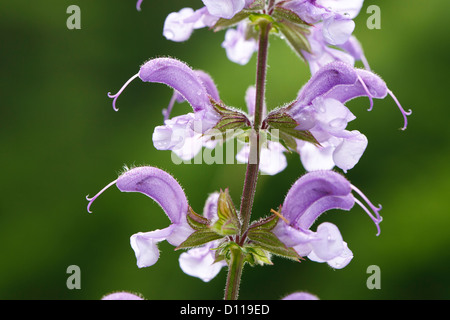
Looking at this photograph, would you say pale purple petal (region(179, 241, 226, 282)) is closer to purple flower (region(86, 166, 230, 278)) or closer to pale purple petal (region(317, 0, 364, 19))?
purple flower (region(86, 166, 230, 278))

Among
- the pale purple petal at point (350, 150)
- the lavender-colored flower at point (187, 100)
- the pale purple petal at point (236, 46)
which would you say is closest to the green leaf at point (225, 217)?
the lavender-colored flower at point (187, 100)

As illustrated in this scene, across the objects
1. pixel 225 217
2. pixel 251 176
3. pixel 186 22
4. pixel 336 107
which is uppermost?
pixel 186 22

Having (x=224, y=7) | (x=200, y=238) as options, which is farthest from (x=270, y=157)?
(x=224, y=7)

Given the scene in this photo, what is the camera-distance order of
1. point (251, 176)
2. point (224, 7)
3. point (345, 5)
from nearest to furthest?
point (224, 7)
point (251, 176)
point (345, 5)

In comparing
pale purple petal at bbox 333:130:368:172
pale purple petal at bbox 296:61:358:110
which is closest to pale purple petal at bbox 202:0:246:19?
pale purple petal at bbox 296:61:358:110

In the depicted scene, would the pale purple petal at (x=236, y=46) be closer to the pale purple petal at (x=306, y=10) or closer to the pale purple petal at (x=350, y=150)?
the pale purple petal at (x=306, y=10)

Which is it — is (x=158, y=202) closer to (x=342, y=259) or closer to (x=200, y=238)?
(x=200, y=238)
